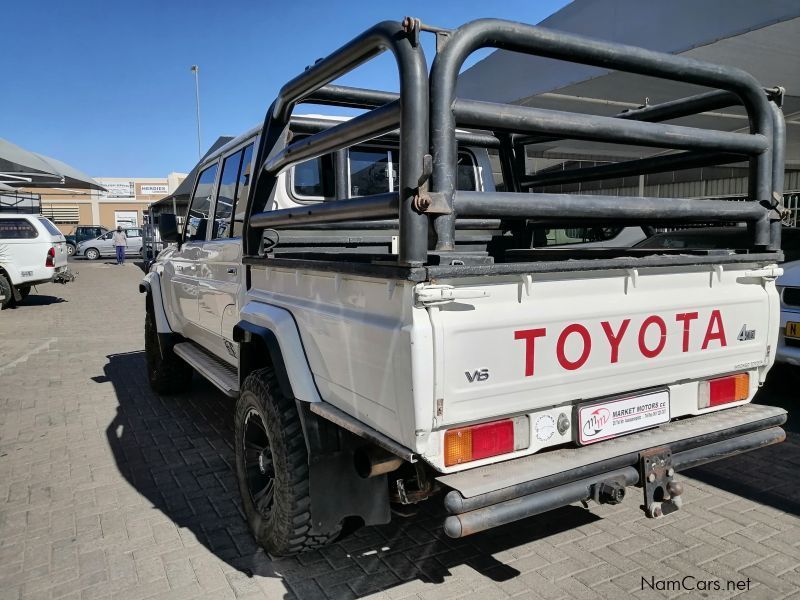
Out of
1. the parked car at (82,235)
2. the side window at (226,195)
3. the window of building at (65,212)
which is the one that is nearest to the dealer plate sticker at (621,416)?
the side window at (226,195)

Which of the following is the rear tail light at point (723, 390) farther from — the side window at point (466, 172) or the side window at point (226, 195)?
the side window at point (226, 195)

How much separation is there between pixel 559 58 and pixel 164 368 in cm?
466

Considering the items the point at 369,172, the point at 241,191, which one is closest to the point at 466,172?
the point at 369,172

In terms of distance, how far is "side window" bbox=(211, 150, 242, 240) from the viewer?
4.05 metres

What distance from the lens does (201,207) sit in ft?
16.3

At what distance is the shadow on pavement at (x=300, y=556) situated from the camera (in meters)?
2.82

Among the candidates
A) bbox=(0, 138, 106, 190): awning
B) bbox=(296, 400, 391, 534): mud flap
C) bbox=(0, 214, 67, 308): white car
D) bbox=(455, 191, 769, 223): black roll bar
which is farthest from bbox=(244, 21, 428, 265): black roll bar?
bbox=(0, 138, 106, 190): awning

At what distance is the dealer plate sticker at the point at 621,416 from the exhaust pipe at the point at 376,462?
728 mm

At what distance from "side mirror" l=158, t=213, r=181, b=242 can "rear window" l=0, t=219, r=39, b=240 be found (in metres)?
9.56

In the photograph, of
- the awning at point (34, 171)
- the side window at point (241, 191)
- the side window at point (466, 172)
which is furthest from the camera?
the awning at point (34, 171)

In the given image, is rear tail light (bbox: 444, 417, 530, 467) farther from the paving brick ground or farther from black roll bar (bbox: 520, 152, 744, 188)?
black roll bar (bbox: 520, 152, 744, 188)

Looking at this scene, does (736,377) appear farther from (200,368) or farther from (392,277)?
(200,368)

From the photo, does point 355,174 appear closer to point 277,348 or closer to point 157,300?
point 277,348

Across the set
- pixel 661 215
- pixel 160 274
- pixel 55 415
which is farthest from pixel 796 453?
pixel 55 415
